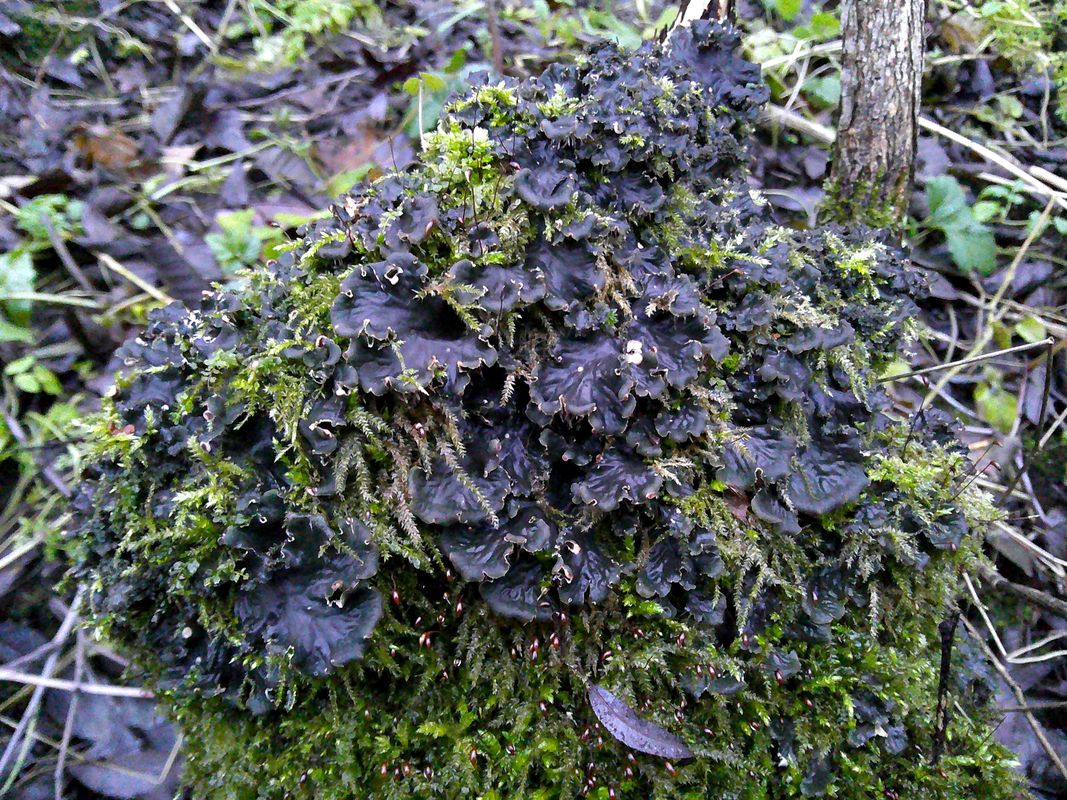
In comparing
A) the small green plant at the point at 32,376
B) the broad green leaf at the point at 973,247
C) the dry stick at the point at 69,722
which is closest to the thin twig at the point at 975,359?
the broad green leaf at the point at 973,247

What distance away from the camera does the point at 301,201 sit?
3.90m

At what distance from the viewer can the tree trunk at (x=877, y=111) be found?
8.31 ft

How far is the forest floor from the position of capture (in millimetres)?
2658

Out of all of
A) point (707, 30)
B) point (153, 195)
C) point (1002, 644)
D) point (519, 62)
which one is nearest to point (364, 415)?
point (707, 30)

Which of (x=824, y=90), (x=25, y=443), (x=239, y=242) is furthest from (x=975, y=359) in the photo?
(x=25, y=443)

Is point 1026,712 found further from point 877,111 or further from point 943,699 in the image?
point 877,111

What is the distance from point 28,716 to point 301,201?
9.17 ft

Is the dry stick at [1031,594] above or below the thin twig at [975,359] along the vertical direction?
below

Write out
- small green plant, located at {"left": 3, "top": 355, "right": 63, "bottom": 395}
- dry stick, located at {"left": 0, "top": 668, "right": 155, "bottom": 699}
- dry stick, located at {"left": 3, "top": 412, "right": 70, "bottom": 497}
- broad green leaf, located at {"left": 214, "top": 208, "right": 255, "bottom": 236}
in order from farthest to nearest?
broad green leaf, located at {"left": 214, "top": 208, "right": 255, "bottom": 236} < small green plant, located at {"left": 3, "top": 355, "right": 63, "bottom": 395} < dry stick, located at {"left": 3, "top": 412, "right": 70, "bottom": 497} < dry stick, located at {"left": 0, "top": 668, "right": 155, "bottom": 699}

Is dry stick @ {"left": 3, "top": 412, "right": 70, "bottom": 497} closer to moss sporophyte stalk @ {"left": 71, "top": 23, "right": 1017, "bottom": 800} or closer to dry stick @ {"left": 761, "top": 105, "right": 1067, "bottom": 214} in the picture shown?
moss sporophyte stalk @ {"left": 71, "top": 23, "right": 1017, "bottom": 800}

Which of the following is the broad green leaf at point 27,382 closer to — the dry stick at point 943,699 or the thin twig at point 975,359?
the thin twig at point 975,359

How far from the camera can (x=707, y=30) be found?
2.55 m

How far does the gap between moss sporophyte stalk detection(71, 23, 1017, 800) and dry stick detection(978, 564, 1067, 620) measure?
0.28 metres

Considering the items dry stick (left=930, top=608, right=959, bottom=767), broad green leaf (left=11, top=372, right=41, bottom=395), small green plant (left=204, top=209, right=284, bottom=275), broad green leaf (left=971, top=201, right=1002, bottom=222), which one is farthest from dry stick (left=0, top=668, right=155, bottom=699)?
broad green leaf (left=971, top=201, right=1002, bottom=222)
